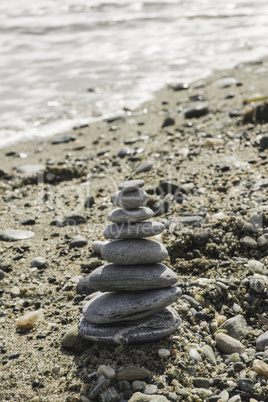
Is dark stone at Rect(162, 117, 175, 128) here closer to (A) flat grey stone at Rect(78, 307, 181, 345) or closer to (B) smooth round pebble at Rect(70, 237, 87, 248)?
(B) smooth round pebble at Rect(70, 237, 87, 248)

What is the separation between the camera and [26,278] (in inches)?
198

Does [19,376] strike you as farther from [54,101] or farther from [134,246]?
[54,101]

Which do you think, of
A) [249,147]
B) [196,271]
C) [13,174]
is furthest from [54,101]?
[196,271]

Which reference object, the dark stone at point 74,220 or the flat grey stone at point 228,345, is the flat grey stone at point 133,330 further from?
the dark stone at point 74,220

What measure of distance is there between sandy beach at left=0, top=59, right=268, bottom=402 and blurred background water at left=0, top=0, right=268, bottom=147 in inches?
58.0

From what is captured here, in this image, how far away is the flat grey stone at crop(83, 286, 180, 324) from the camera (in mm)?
3729

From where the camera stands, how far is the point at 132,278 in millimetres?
3824

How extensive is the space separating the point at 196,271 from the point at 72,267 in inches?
50.9

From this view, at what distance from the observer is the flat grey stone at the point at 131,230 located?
3.88m

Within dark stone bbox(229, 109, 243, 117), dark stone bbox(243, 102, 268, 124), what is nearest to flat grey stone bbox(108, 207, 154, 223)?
dark stone bbox(243, 102, 268, 124)

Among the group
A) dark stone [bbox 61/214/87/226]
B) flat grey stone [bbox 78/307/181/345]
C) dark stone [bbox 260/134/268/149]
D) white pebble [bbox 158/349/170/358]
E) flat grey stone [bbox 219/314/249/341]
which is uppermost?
dark stone [bbox 260/134/268/149]

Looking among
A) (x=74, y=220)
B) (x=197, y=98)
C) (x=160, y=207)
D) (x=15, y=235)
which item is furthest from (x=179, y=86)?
(x=15, y=235)

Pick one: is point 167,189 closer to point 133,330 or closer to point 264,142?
point 264,142

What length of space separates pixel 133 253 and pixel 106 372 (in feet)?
2.93
